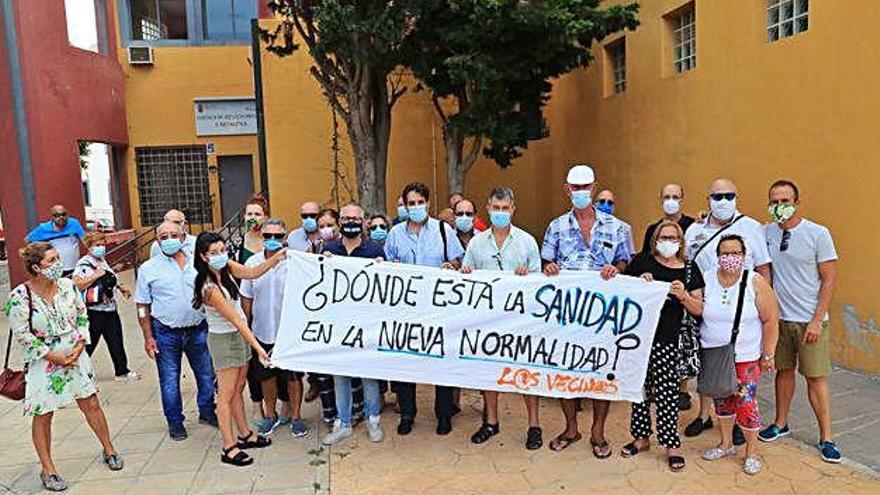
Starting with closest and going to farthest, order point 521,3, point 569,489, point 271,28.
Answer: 1. point 569,489
2. point 521,3
3. point 271,28

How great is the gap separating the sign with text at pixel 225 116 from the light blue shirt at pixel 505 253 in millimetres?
11737

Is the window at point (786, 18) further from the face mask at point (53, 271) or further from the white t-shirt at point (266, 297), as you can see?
the face mask at point (53, 271)

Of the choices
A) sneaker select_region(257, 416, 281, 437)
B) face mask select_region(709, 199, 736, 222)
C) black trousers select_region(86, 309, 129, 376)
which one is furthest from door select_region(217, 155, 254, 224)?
face mask select_region(709, 199, 736, 222)

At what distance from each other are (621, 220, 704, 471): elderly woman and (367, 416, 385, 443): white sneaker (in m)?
1.73

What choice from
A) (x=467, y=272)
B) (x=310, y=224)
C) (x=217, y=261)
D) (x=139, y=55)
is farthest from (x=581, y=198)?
(x=139, y=55)

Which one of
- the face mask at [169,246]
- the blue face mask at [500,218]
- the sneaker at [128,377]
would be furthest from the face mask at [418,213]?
→ the sneaker at [128,377]

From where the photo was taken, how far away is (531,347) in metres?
4.27

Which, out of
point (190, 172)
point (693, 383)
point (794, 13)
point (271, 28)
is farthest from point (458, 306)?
point (190, 172)

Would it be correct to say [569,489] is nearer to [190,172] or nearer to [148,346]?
[148,346]

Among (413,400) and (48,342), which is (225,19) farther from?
(413,400)

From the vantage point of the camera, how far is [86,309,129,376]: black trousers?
6.07 m

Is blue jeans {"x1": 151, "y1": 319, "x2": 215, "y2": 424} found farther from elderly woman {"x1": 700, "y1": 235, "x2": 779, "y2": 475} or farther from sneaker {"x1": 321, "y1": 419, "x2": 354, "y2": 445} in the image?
elderly woman {"x1": 700, "y1": 235, "x2": 779, "y2": 475}

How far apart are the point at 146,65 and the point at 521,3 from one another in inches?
420

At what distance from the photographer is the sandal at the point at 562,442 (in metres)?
4.30
